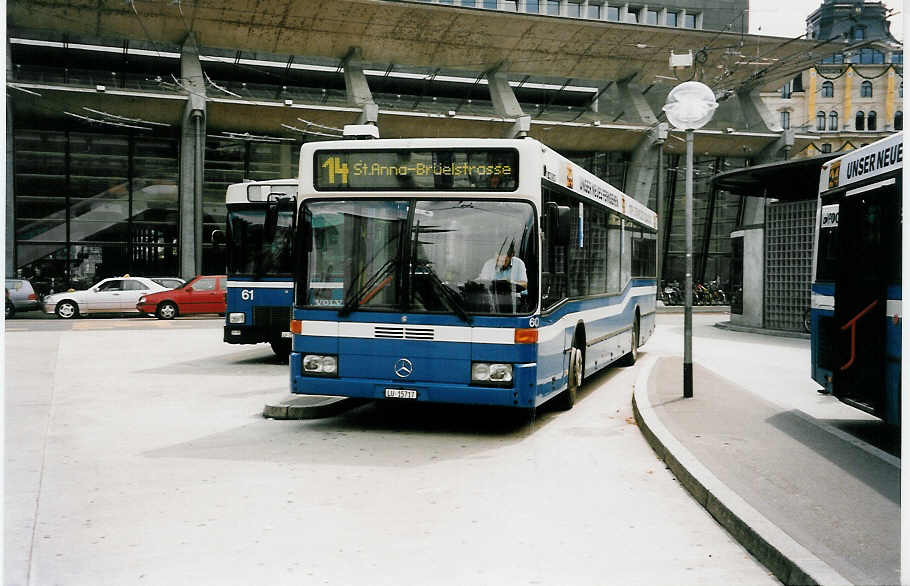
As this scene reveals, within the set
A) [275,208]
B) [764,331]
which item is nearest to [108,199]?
[764,331]

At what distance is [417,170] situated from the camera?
906 centimetres

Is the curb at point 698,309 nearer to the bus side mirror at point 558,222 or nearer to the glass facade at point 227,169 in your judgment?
the glass facade at point 227,169

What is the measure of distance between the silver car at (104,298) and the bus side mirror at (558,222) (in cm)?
2410

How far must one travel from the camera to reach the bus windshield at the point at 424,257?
876 cm

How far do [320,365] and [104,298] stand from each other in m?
24.6

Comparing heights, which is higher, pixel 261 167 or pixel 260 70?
pixel 260 70

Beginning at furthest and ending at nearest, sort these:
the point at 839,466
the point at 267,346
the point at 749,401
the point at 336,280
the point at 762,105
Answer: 1. the point at 762,105
2. the point at 267,346
3. the point at 749,401
4. the point at 336,280
5. the point at 839,466

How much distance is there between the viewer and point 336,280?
913 cm

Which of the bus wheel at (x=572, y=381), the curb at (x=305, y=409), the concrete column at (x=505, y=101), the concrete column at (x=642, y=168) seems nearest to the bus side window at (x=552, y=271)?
the bus wheel at (x=572, y=381)

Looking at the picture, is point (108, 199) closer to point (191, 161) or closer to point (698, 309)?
point (191, 161)

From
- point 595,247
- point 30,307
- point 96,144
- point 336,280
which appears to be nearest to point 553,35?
point 96,144

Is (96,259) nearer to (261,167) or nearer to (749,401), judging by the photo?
(261,167)

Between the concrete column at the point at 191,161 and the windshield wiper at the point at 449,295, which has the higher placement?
the concrete column at the point at 191,161

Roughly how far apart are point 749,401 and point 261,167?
3352 cm
